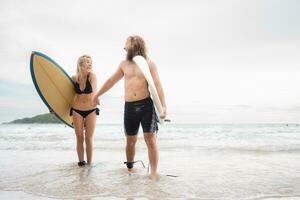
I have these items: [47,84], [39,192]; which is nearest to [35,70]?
[47,84]

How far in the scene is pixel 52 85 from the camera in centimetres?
552

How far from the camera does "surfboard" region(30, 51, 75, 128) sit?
5.38m

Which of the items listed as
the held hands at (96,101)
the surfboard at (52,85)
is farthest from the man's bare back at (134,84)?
the surfboard at (52,85)

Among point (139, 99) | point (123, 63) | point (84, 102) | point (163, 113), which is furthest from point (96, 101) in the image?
point (163, 113)

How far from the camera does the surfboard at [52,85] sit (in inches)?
212

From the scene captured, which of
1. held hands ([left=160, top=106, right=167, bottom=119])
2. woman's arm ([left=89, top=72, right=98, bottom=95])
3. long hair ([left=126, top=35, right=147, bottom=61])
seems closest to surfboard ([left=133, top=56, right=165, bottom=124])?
held hands ([left=160, top=106, right=167, bottom=119])

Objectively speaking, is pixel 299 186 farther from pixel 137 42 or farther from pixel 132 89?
pixel 137 42

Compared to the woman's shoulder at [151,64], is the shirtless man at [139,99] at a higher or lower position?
lower

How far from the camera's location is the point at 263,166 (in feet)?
18.1

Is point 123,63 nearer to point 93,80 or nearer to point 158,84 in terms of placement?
point 158,84

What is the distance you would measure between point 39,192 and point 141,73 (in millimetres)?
1954

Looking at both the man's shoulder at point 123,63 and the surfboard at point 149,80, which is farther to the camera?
the man's shoulder at point 123,63

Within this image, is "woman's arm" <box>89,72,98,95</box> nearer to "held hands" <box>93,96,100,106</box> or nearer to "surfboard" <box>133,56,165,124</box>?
"held hands" <box>93,96,100,106</box>

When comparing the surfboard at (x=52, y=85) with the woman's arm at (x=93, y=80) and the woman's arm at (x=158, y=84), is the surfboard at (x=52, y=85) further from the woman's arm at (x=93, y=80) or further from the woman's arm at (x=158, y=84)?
the woman's arm at (x=158, y=84)
